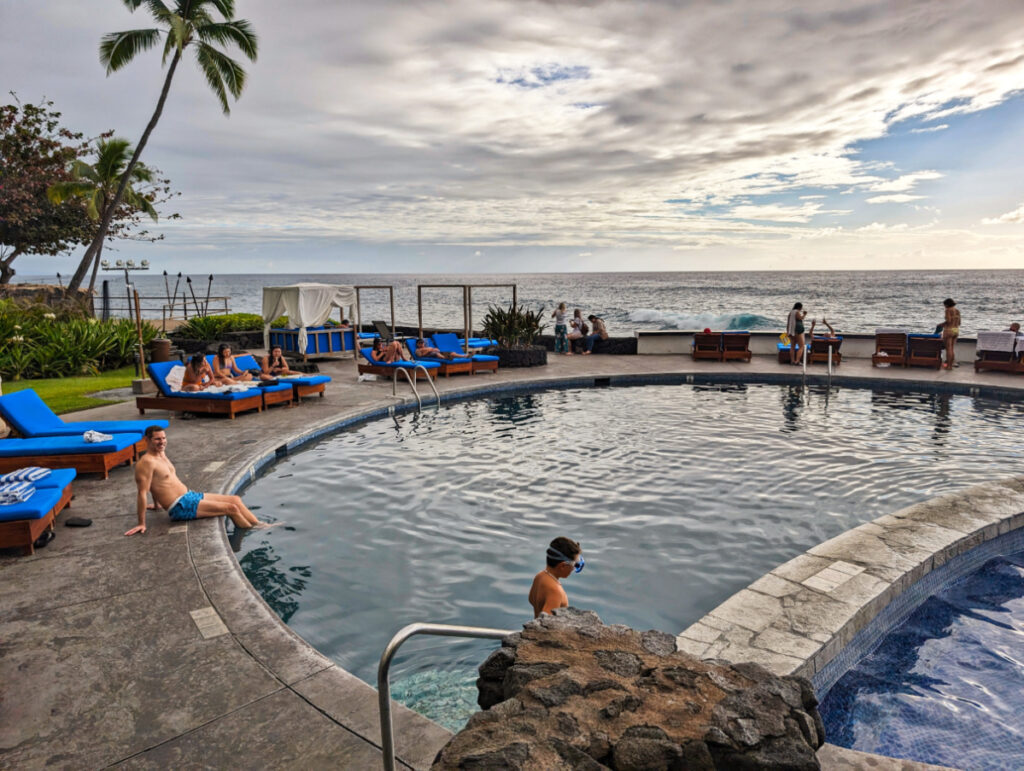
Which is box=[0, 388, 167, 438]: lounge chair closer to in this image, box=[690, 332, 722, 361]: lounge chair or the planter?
the planter

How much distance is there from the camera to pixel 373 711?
2.93m

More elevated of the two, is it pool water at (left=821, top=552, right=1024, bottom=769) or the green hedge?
the green hedge

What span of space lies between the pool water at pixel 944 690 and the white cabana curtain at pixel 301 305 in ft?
49.5

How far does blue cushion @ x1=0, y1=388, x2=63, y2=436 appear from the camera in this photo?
698 centimetres

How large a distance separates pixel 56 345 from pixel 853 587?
1668cm

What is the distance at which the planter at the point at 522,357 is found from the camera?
52.2 ft

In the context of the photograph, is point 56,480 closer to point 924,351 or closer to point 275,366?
point 275,366

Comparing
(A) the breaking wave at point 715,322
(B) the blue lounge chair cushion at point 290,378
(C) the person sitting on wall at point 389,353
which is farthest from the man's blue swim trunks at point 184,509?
(A) the breaking wave at point 715,322

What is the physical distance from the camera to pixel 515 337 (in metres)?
16.7

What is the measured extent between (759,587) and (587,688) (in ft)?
8.37

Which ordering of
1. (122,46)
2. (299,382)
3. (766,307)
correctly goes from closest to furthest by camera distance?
1. (299,382)
2. (122,46)
3. (766,307)

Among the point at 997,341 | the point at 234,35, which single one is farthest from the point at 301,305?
the point at 997,341

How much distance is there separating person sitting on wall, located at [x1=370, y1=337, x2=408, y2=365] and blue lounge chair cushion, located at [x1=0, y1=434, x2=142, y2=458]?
7.17 meters

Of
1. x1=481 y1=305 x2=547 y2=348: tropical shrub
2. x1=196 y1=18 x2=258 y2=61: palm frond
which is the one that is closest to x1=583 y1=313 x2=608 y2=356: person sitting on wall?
x1=481 y1=305 x2=547 y2=348: tropical shrub
